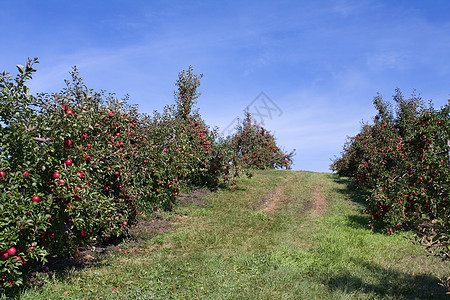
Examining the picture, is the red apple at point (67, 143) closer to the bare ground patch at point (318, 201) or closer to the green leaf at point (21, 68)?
the green leaf at point (21, 68)

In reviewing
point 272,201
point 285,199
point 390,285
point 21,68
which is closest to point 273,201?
point 272,201

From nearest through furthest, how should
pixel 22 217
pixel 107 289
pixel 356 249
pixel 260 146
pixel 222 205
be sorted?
pixel 22 217
pixel 107 289
pixel 356 249
pixel 222 205
pixel 260 146

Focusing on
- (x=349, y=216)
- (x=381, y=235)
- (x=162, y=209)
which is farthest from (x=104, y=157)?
(x=349, y=216)

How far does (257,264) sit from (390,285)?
3139 millimetres

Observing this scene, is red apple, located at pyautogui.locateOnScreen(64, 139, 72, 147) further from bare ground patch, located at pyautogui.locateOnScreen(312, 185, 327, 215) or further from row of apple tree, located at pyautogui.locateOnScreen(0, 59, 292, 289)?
bare ground patch, located at pyautogui.locateOnScreen(312, 185, 327, 215)

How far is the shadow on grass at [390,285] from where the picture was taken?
6.88m

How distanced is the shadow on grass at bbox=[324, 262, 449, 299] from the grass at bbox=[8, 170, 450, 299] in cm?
2

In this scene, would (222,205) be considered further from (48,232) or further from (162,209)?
(48,232)

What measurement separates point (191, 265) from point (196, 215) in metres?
5.64

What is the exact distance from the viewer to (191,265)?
26.6 feet

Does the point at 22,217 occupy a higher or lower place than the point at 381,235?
higher

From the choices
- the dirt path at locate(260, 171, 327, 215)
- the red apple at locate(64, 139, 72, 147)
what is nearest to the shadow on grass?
the red apple at locate(64, 139, 72, 147)

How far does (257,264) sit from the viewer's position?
323 inches

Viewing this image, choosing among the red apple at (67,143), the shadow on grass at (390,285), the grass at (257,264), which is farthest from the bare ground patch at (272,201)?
the red apple at (67,143)
